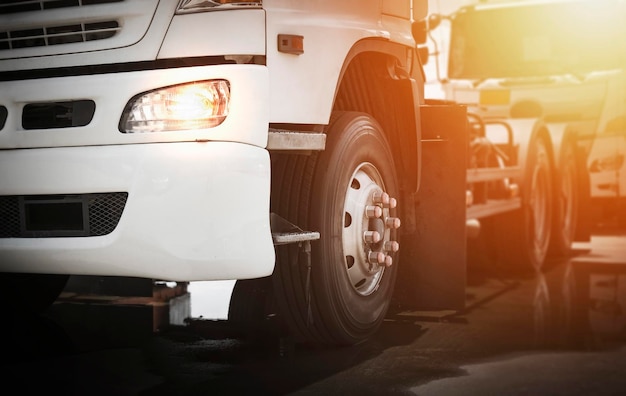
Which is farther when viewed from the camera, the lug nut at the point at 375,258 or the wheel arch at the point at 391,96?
the wheel arch at the point at 391,96

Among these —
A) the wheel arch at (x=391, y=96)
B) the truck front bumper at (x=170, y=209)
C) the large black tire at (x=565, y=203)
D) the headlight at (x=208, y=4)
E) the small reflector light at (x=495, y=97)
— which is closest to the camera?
the truck front bumper at (x=170, y=209)

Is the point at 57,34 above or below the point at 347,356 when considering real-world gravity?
above

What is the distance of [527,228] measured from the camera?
759 cm

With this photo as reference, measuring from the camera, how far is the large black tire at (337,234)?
4258 millimetres

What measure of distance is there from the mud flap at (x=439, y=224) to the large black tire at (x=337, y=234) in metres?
0.68

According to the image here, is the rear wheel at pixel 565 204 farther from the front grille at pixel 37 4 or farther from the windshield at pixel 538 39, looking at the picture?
the front grille at pixel 37 4

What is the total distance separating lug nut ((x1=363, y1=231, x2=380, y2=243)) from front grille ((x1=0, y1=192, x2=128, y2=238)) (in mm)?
1405

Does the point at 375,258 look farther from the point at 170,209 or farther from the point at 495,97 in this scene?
the point at 495,97

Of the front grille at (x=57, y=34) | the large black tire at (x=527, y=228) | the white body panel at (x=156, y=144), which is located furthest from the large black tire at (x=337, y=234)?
the large black tire at (x=527, y=228)

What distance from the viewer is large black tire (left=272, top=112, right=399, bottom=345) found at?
426cm

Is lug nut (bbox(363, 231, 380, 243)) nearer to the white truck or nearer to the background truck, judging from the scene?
the white truck

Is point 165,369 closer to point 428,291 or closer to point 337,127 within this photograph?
point 337,127

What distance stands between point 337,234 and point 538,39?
5.17 metres

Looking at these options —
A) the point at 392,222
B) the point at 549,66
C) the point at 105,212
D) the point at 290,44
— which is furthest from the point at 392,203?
the point at 549,66
